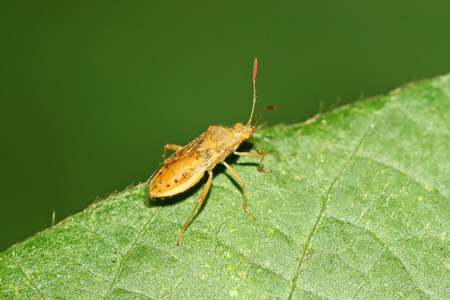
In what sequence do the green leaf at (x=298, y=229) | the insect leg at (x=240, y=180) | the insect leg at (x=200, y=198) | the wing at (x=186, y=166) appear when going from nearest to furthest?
1. the green leaf at (x=298, y=229)
2. the insect leg at (x=200, y=198)
3. the insect leg at (x=240, y=180)
4. the wing at (x=186, y=166)

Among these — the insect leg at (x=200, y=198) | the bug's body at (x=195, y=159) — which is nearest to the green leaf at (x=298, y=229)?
the insect leg at (x=200, y=198)

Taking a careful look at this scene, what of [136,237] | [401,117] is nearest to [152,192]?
[136,237]

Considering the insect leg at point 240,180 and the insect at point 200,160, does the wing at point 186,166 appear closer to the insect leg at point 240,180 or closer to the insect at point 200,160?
the insect at point 200,160

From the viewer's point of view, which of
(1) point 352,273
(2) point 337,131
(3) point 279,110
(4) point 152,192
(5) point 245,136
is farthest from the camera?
(3) point 279,110

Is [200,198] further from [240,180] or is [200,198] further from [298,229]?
[298,229]

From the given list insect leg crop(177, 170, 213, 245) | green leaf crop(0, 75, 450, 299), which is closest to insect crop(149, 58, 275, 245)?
insect leg crop(177, 170, 213, 245)

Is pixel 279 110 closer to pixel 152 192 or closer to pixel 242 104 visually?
pixel 242 104

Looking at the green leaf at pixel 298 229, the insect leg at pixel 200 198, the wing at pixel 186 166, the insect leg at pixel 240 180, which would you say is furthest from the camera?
the wing at pixel 186 166
